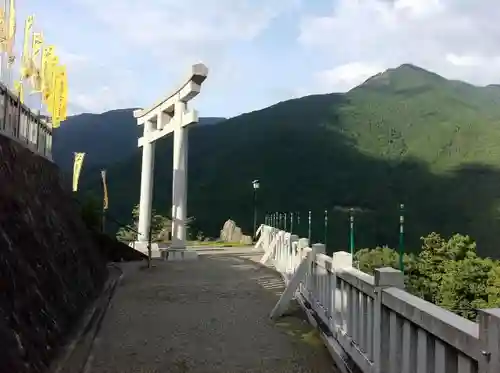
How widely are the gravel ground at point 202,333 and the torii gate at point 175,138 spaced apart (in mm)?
6805

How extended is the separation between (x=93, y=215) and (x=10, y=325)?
46.8 feet

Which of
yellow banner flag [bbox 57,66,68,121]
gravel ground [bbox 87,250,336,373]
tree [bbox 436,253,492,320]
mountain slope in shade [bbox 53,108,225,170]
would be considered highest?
mountain slope in shade [bbox 53,108,225,170]

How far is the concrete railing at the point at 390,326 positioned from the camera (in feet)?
7.89

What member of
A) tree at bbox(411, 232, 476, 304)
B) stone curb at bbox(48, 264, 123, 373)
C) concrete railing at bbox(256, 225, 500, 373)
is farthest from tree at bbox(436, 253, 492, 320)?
concrete railing at bbox(256, 225, 500, 373)

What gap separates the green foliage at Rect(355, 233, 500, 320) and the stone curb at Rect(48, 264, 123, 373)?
1984 centimetres

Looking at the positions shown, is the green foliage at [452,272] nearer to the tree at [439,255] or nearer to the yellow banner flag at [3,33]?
the tree at [439,255]

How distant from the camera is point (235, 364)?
5.75 m

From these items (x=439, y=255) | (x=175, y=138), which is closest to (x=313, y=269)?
(x=175, y=138)

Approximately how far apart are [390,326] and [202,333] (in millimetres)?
3790

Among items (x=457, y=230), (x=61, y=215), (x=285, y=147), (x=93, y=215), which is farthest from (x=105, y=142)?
(x=61, y=215)

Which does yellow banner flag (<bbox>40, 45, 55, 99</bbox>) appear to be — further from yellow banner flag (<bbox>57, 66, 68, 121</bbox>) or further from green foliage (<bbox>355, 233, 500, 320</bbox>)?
green foliage (<bbox>355, 233, 500, 320</bbox>)

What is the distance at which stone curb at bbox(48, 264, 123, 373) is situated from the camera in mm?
5242

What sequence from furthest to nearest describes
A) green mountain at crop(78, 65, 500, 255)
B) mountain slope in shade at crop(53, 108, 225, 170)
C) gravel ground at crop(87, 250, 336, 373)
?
mountain slope in shade at crop(53, 108, 225, 170) < green mountain at crop(78, 65, 500, 255) < gravel ground at crop(87, 250, 336, 373)

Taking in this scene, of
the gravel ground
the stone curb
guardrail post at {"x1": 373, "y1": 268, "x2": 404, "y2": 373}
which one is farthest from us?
the gravel ground
